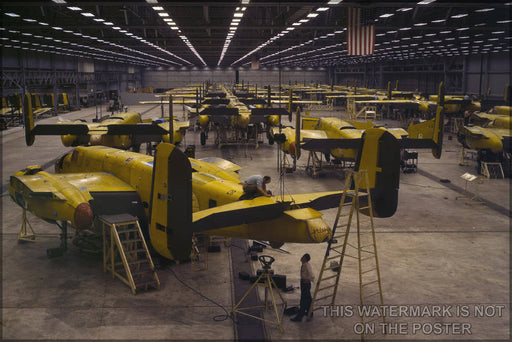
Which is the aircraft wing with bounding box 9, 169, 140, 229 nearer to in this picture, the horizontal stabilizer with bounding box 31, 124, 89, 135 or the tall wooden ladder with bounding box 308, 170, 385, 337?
the horizontal stabilizer with bounding box 31, 124, 89, 135

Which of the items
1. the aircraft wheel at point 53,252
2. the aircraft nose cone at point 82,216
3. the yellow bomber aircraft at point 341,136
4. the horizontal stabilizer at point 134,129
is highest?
the horizontal stabilizer at point 134,129

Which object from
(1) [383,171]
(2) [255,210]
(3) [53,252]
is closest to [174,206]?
(2) [255,210]

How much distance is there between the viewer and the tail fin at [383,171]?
38.2ft

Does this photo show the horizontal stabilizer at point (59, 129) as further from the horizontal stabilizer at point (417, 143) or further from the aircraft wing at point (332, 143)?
the horizontal stabilizer at point (417, 143)

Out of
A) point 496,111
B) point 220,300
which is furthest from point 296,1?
point 496,111

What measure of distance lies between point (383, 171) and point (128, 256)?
8469 millimetres

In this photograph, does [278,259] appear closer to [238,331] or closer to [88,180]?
[238,331]

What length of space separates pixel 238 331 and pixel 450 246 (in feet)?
32.8

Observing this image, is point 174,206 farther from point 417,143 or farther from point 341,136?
point 341,136

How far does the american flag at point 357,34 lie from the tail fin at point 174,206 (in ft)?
48.8

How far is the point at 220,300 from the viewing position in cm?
1228

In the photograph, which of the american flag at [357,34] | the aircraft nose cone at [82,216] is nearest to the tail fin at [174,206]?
the aircraft nose cone at [82,216]

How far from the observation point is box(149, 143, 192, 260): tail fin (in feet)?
29.3

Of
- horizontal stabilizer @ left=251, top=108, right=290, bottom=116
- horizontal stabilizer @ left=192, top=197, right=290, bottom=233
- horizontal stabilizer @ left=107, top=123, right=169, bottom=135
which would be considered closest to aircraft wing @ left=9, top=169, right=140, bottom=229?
horizontal stabilizer @ left=107, top=123, right=169, bottom=135
